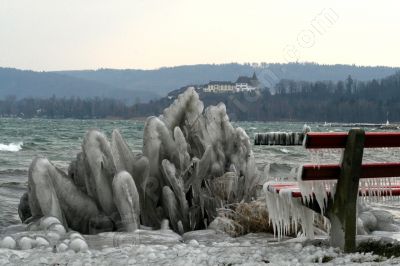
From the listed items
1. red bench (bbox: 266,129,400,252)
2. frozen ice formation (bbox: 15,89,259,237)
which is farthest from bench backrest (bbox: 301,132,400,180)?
frozen ice formation (bbox: 15,89,259,237)

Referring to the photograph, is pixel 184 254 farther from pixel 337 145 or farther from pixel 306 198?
pixel 337 145

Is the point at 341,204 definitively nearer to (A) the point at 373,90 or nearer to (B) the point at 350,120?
(B) the point at 350,120

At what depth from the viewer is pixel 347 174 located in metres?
5.68

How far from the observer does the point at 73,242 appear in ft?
20.7

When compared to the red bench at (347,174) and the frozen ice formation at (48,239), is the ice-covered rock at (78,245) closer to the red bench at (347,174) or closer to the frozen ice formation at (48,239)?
the frozen ice formation at (48,239)

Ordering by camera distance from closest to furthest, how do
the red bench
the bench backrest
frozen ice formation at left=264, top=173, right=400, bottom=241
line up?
the bench backrest → the red bench → frozen ice formation at left=264, top=173, right=400, bottom=241

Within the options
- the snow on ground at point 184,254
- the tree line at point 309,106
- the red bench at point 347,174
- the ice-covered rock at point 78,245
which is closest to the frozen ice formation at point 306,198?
the red bench at point 347,174

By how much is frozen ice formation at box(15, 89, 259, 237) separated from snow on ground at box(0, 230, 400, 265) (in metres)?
0.72

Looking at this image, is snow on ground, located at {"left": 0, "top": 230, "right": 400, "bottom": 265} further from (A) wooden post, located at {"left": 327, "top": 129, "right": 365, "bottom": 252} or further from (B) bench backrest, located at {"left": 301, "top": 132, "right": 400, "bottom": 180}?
(B) bench backrest, located at {"left": 301, "top": 132, "right": 400, "bottom": 180}

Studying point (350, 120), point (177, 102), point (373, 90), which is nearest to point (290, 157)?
point (177, 102)

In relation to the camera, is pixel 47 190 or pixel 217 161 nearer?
pixel 47 190

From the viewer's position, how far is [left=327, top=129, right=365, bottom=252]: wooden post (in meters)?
5.64

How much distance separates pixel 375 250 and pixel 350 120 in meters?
126

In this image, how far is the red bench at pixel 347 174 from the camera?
5.54 meters
